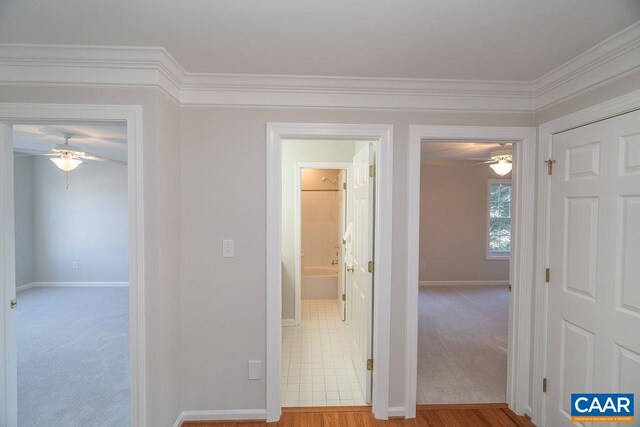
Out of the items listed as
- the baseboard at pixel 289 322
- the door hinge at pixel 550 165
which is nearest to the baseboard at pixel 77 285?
the baseboard at pixel 289 322

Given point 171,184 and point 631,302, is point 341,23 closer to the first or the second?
point 171,184

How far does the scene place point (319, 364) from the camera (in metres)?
3.06

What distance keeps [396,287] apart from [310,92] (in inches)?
59.7

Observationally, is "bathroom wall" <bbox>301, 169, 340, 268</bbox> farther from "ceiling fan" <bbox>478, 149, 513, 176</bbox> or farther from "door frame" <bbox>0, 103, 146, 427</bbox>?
"door frame" <bbox>0, 103, 146, 427</bbox>

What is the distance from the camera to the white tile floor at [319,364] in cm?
254

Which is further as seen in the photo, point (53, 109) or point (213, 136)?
point (213, 136)

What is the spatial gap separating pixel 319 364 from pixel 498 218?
5098mm

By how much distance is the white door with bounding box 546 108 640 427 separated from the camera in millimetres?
1609

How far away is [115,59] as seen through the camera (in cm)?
179

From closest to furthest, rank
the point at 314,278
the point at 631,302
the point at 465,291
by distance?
the point at 631,302
the point at 314,278
the point at 465,291

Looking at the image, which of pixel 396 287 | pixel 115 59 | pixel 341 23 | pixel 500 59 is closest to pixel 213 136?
pixel 115 59

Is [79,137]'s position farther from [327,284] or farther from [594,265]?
[594,265]

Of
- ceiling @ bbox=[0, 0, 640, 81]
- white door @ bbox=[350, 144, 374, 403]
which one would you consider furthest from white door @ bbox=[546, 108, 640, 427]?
white door @ bbox=[350, 144, 374, 403]

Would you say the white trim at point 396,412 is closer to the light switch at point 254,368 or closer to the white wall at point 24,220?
the light switch at point 254,368
